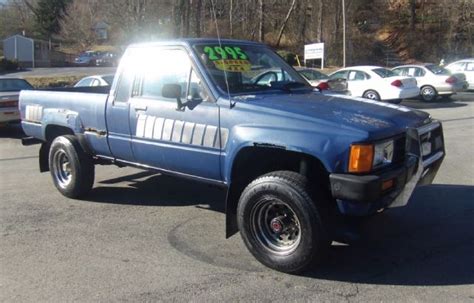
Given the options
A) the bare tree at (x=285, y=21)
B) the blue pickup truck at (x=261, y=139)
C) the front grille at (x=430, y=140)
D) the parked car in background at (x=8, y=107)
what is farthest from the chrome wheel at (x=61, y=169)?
the bare tree at (x=285, y=21)

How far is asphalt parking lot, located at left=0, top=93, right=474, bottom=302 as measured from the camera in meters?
4.22

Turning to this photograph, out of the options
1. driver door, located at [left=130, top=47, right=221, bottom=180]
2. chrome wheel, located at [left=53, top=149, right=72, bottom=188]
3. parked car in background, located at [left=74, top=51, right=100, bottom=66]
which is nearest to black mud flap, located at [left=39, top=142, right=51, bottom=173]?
chrome wheel, located at [left=53, top=149, right=72, bottom=188]

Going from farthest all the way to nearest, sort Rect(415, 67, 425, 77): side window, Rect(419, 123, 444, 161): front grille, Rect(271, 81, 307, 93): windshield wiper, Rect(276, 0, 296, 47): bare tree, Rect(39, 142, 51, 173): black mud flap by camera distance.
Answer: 1. Rect(276, 0, 296, 47): bare tree
2. Rect(415, 67, 425, 77): side window
3. Rect(39, 142, 51, 173): black mud flap
4. Rect(271, 81, 307, 93): windshield wiper
5. Rect(419, 123, 444, 161): front grille

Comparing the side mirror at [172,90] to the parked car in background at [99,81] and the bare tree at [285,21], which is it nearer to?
the parked car in background at [99,81]

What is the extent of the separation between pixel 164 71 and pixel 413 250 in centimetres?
307

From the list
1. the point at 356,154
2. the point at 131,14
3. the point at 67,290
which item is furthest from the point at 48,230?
the point at 131,14

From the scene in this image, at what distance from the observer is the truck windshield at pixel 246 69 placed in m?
5.36

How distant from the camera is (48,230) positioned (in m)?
5.82

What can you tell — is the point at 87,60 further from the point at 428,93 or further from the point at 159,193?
the point at 159,193

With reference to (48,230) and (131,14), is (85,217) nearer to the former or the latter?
(48,230)

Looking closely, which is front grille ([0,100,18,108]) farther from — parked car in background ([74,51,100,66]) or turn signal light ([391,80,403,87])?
parked car in background ([74,51,100,66])

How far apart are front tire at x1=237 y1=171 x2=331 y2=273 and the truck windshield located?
1.13 m

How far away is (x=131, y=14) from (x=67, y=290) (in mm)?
33084

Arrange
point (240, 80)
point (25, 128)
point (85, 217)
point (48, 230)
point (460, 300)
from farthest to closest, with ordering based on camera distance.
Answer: point (25, 128) < point (85, 217) < point (48, 230) < point (240, 80) < point (460, 300)
